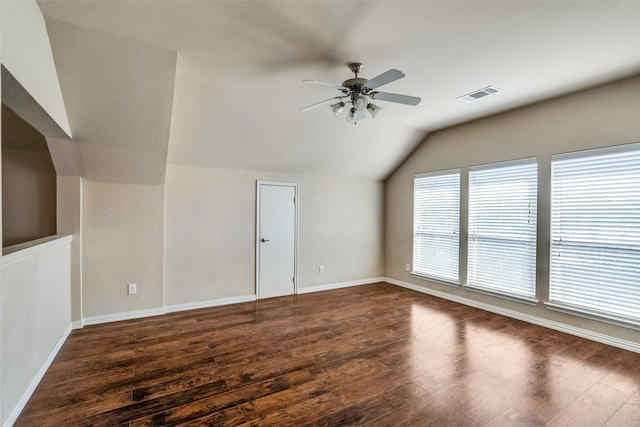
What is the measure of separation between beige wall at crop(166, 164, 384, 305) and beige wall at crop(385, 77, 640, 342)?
3.23ft

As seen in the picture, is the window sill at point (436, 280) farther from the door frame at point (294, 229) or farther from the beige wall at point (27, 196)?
the beige wall at point (27, 196)

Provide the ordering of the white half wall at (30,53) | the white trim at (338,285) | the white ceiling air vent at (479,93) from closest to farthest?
the white half wall at (30,53) < the white ceiling air vent at (479,93) < the white trim at (338,285)

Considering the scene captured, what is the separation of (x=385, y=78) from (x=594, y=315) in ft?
11.2

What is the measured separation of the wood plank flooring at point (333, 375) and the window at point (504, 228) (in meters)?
0.61

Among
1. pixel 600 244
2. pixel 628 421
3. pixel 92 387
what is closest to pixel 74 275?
pixel 92 387

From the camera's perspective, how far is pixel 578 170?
3.46 meters

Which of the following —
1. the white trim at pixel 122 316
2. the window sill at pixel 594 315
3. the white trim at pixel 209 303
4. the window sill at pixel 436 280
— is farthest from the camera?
the window sill at pixel 436 280

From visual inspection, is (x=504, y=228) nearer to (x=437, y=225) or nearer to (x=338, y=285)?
(x=437, y=225)

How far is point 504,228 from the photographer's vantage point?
13.6ft

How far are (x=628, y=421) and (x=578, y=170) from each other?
2501mm

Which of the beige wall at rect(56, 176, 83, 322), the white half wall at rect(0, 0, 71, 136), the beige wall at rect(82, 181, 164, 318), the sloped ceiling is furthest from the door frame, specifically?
the white half wall at rect(0, 0, 71, 136)

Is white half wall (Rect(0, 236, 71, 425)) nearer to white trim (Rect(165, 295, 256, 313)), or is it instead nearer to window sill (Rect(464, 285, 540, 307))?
white trim (Rect(165, 295, 256, 313))

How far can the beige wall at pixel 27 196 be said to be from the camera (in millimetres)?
3584

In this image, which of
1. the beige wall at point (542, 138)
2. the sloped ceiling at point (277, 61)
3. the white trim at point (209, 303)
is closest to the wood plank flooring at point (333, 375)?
the white trim at point (209, 303)
